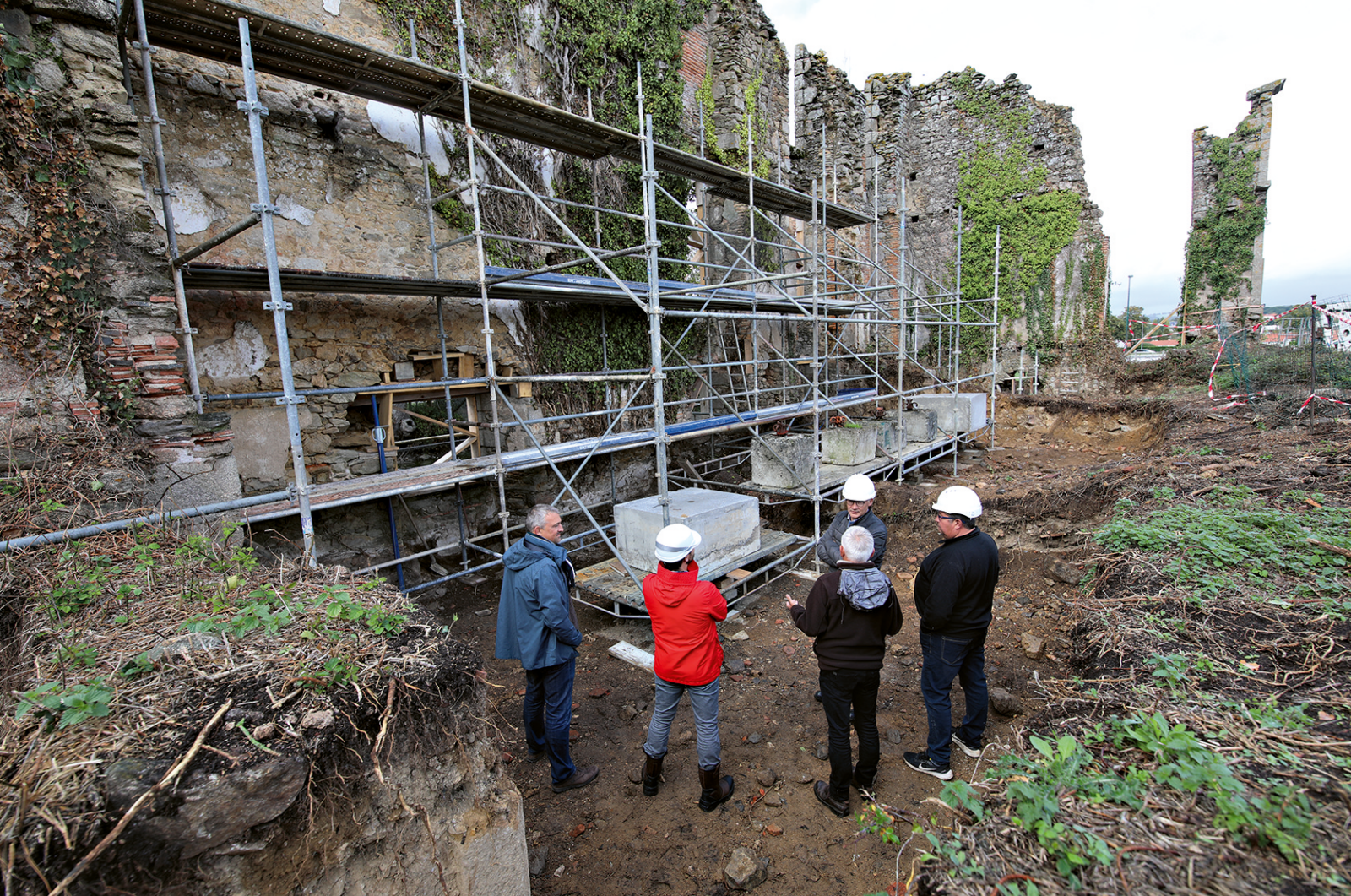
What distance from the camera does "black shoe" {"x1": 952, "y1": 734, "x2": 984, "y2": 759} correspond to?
147 inches

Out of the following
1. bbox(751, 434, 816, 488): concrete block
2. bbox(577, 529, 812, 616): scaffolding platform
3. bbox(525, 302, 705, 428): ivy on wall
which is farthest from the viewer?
bbox(751, 434, 816, 488): concrete block

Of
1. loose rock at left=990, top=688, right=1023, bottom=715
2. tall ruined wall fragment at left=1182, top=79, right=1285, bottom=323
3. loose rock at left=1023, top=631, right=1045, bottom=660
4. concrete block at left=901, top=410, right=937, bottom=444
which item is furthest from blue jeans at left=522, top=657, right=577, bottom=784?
tall ruined wall fragment at left=1182, top=79, right=1285, bottom=323

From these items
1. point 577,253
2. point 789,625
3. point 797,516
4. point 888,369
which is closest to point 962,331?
point 888,369

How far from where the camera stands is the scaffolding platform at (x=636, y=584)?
5570 mm

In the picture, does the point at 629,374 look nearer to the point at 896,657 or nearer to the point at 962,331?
the point at 896,657

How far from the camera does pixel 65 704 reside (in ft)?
5.60

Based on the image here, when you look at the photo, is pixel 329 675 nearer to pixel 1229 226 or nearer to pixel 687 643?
pixel 687 643

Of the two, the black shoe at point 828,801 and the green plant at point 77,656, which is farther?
the black shoe at point 828,801

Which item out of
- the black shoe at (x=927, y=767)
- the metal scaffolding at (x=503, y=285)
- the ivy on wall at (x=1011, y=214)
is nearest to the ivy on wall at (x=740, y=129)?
the metal scaffolding at (x=503, y=285)

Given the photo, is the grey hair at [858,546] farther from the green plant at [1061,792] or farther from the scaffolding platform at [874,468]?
the scaffolding platform at [874,468]

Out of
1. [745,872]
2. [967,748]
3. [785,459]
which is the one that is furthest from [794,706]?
[785,459]

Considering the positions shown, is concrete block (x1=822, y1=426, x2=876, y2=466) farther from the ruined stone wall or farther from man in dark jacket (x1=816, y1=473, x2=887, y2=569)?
man in dark jacket (x1=816, y1=473, x2=887, y2=569)

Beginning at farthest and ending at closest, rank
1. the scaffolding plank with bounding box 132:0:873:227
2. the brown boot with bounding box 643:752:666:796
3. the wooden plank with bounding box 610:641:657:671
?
the wooden plank with bounding box 610:641:657:671 → the scaffolding plank with bounding box 132:0:873:227 → the brown boot with bounding box 643:752:666:796

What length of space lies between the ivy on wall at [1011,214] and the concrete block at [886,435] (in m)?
7.22
